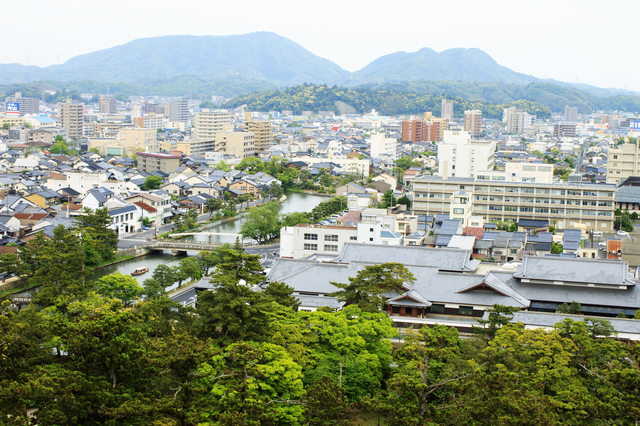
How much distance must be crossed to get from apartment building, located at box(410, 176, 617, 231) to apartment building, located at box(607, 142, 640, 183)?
775 cm

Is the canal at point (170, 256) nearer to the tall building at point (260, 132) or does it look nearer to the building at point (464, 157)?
the building at point (464, 157)

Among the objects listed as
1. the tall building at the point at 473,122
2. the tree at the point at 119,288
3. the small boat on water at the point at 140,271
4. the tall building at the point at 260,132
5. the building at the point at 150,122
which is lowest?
the small boat on water at the point at 140,271

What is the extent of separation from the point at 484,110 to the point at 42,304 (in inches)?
3044

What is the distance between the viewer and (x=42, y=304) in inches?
442

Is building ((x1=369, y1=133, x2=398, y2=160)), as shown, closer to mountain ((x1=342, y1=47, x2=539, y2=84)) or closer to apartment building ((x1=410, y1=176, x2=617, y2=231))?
apartment building ((x1=410, y1=176, x2=617, y2=231))

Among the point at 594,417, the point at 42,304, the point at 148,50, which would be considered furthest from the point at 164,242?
the point at 148,50

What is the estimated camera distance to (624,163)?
27.4 metres

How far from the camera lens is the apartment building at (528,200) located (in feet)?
66.2

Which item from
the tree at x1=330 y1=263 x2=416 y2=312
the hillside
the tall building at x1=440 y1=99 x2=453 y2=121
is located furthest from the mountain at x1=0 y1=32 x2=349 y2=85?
the tree at x1=330 y1=263 x2=416 y2=312

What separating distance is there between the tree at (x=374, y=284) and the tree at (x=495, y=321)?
1.26 meters

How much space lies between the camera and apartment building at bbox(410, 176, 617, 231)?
20.2 metres

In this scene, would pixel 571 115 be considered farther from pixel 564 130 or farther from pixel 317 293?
pixel 317 293

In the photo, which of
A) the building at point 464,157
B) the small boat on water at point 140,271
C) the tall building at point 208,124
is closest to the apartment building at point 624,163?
the building at point 464,157

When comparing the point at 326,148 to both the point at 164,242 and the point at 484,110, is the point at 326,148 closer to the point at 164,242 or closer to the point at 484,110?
the point at 164,242
